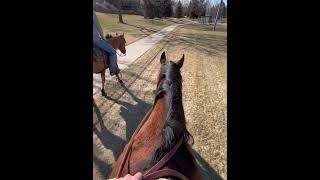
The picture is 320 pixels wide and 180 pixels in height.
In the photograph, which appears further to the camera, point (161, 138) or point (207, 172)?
point (207, 172)

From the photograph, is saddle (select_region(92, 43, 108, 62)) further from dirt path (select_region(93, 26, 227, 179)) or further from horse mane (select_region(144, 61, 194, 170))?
horse mane (select_region(144, 61, 194, 170))

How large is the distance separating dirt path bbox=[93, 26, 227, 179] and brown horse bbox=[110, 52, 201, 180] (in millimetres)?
1593

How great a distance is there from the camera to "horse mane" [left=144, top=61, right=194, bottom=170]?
1818 mm

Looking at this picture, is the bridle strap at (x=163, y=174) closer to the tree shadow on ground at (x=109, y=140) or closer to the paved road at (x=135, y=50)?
the tree shadow on ground at (x=109, y=140)

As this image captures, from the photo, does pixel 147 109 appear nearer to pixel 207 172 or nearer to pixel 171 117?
pixel 207 172

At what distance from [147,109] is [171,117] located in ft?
11.3

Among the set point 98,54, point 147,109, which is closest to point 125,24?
point 98,54

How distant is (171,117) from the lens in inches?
76.6


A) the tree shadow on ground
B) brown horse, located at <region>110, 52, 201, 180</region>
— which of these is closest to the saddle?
the tree shadow on ground
